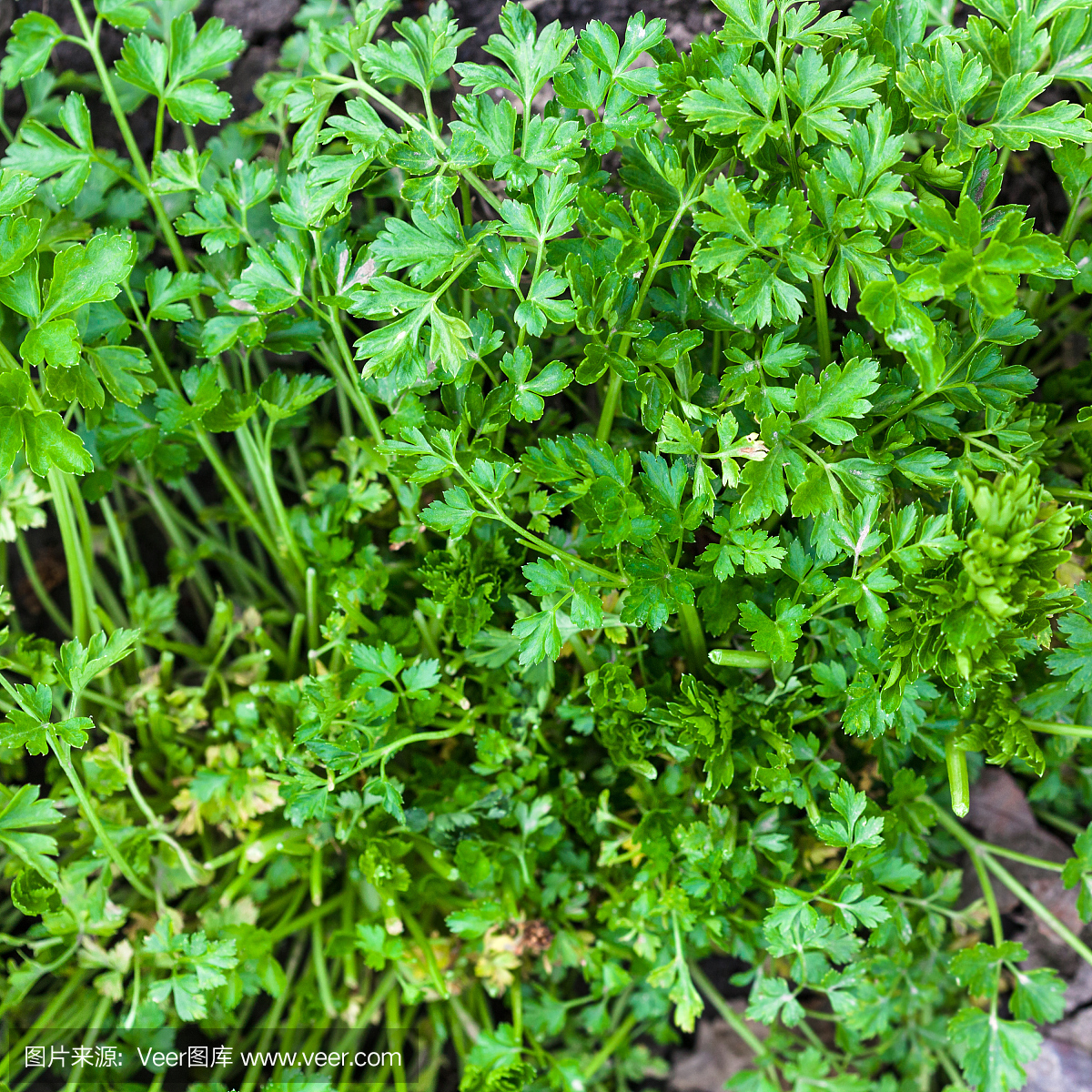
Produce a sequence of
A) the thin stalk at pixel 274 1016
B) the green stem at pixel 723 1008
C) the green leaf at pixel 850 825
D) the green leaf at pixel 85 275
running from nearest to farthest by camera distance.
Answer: the green leaf at pixel 85 275 < the green leaf at pixel 850 825 < the thin stalk at pixel 274 1016 < the green stem at pixel 723 1008

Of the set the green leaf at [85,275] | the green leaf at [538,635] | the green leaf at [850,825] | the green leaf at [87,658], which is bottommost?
the green leaf at [850,825]

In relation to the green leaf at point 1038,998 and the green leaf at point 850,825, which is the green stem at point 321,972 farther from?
the green leaf at point 1038,998

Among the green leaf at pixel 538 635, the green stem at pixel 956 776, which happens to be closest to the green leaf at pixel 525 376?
the green leaf at pixel 538 635

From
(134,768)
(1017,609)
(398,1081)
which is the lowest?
(398,1081)

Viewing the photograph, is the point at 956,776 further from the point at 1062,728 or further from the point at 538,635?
the point at 538,635

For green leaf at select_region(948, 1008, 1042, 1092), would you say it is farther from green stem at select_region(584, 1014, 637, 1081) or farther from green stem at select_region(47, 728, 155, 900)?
green stem at select_region(47, 728, 155, 900)

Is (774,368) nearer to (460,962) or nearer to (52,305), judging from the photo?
(52,305)

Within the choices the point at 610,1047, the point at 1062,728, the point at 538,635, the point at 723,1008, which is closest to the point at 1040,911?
the point at 1062,728

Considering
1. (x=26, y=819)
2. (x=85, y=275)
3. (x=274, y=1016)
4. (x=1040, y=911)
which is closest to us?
(x=85, y=275)

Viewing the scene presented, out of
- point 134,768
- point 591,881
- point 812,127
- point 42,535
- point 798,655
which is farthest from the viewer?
point 42,535

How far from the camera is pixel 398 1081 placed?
5.13ft

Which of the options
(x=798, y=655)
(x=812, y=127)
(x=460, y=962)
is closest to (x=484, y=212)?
(x=812, y=127)

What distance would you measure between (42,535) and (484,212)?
1211 mm

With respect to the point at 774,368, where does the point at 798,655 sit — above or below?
below
